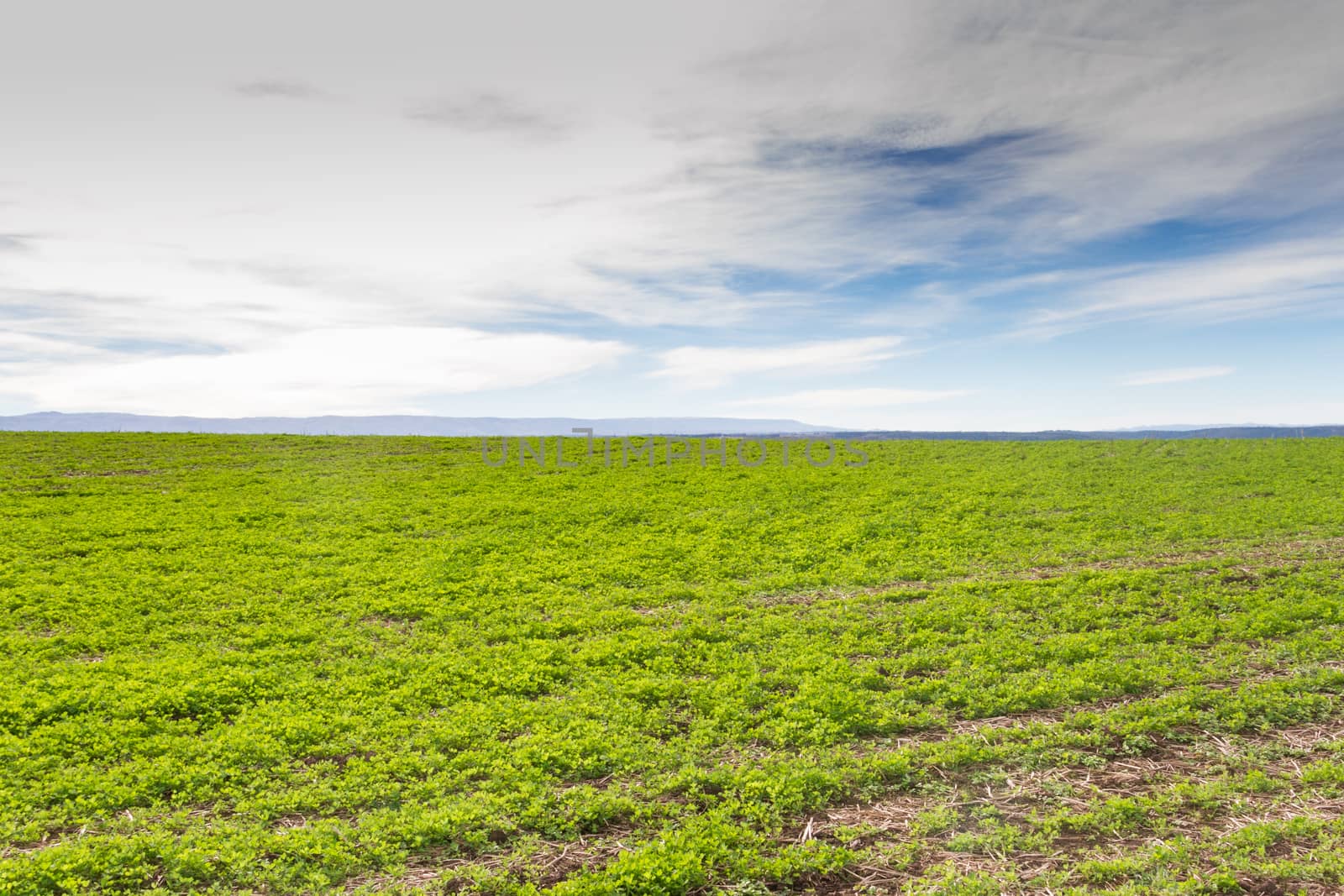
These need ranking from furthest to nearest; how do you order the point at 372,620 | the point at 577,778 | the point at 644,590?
the point at 644,590 → the point at 372,620 → the point at 577,778

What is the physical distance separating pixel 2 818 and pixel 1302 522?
3277cm

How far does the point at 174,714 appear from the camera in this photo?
38.4 feet

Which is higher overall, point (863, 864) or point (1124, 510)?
point (1124, 510)

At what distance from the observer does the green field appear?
7879mm

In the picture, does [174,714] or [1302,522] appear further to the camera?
[1302,522]

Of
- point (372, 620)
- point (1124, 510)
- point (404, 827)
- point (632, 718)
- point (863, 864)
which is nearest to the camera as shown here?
point (863, 864)

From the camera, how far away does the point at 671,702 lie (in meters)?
12.0

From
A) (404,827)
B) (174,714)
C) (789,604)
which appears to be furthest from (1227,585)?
(174,714)

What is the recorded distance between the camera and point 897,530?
24156mm

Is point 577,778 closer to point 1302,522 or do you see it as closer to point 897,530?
point 897,530

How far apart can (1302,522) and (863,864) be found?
25.3 meters

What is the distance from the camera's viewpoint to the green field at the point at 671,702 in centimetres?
788

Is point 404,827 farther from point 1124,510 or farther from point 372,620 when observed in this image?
point 1124,510

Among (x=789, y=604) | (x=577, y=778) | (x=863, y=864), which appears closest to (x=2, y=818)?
(x=577, y=778)
